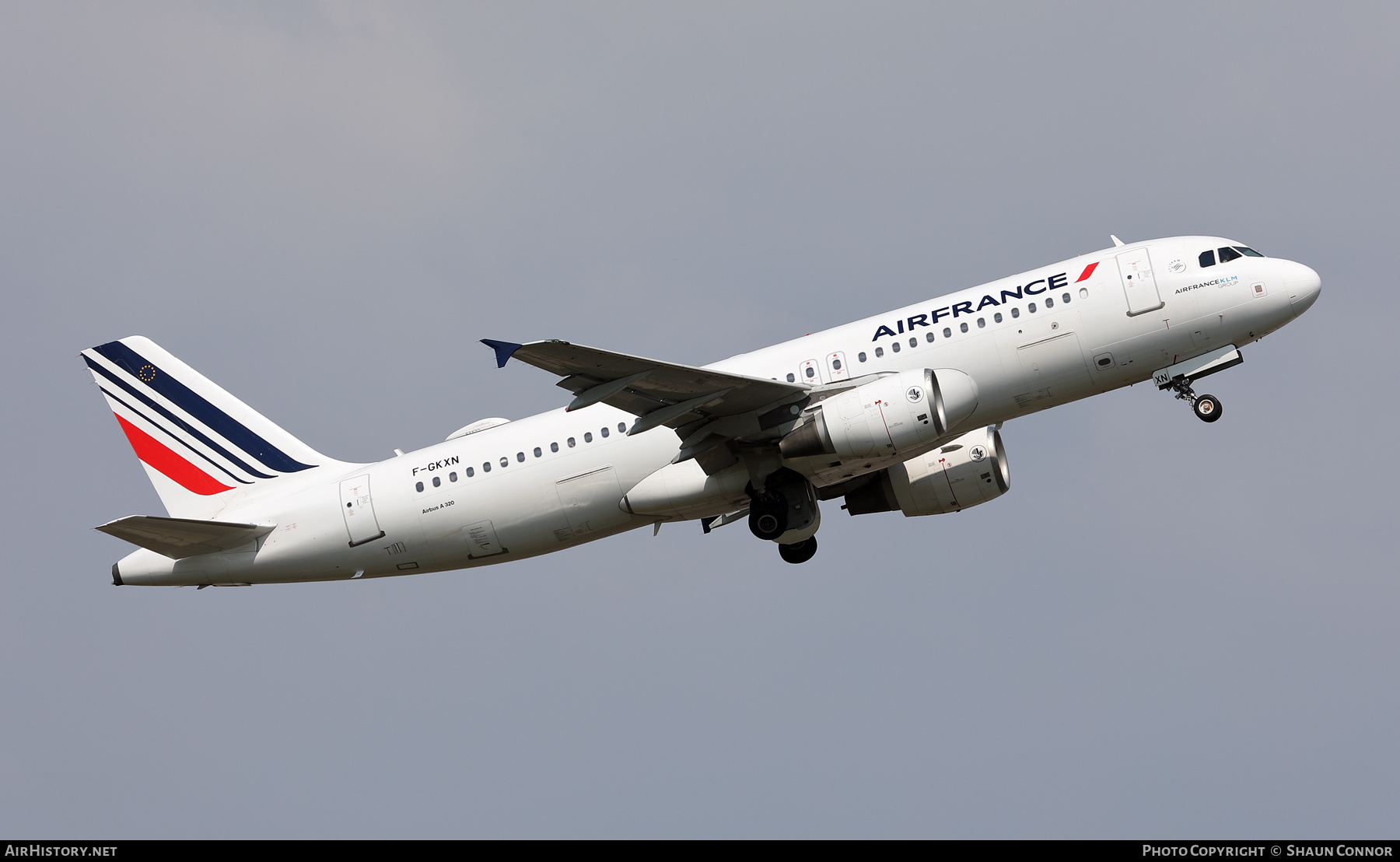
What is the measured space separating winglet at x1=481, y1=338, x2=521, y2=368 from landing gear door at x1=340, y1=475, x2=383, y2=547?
10765 mm

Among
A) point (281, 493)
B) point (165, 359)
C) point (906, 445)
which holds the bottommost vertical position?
point (906, 445)

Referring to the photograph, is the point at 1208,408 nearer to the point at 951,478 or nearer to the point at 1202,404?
the point at 1202,404

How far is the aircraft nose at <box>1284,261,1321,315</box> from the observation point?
119ft

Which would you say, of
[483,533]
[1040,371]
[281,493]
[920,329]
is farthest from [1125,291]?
[281,493]

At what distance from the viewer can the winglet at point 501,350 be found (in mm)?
29266

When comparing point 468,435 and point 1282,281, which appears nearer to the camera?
point 1282,281

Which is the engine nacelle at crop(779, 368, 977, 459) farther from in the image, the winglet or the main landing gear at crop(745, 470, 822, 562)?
the winglet

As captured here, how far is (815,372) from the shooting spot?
121ft

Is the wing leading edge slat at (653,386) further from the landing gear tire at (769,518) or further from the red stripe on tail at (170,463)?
the red stripe on tail at (170,463)

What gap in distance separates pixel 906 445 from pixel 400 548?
13872 mm

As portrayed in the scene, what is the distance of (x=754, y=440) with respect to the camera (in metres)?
36.3

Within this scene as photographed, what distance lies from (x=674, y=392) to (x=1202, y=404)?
Answer: 13.6 metres

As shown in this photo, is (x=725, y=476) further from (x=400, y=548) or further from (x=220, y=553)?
(x=220, y=553)

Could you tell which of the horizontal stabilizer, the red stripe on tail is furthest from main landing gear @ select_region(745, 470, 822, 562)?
the red stripe on tail
